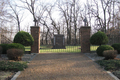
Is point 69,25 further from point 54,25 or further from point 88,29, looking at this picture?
point 88,29

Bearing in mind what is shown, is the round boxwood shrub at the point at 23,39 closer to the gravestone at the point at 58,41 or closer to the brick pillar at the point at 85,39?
the brick pillar at the point at 85,39

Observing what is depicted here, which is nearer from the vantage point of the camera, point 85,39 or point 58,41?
point 85,39

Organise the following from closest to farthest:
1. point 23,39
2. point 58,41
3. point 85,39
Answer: point 23,39, point 85,39, point 58,41

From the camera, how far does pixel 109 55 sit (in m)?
7.22

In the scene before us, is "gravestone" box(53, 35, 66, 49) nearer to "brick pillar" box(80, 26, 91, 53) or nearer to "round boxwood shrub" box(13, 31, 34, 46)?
"brick pillar" box(80, 26, 91, 53)

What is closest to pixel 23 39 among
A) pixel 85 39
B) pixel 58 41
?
pixel 85 39

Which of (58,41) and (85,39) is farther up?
(85,39)

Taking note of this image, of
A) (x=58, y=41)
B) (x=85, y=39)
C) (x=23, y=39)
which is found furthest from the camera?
(x=58, y=41)

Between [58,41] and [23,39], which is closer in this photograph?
[23,39]

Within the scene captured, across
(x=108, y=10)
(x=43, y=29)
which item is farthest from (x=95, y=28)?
(x=43, y=29)

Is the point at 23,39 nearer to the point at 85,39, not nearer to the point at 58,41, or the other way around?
the point at 85,39

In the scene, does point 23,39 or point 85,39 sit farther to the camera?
point 85,39

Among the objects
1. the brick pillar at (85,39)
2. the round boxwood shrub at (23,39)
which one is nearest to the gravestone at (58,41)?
the brick pillar at (85,39)

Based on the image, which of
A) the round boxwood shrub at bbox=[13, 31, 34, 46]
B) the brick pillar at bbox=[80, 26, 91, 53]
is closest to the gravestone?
the brick pillar at bbox=[80, 26, 91, 53]
